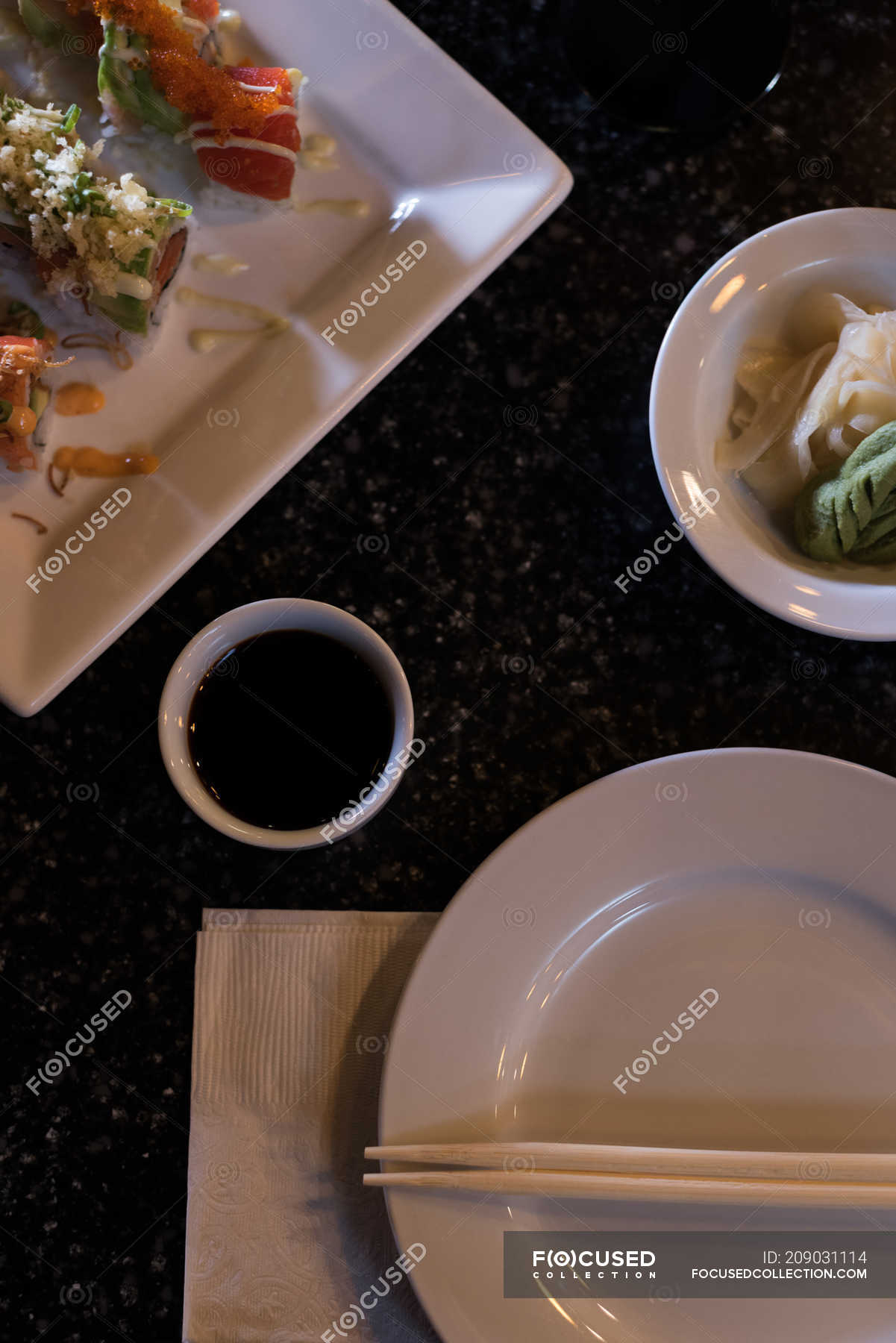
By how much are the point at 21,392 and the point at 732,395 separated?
64 cm

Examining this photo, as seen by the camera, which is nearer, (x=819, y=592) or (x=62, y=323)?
(x=819, y=592)

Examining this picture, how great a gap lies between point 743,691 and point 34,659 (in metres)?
0.65

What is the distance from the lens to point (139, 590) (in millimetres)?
872

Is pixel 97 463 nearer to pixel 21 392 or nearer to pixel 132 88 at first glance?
pixel 21 392

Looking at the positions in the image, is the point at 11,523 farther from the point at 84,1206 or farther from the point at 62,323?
the point at 84,1206

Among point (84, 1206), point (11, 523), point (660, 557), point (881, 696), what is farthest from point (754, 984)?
point (11, 523)

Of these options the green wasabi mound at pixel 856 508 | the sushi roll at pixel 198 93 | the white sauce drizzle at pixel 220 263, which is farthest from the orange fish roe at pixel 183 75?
the green wasabi mound at pixel 856 508

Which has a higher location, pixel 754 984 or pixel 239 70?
pixel 239 70

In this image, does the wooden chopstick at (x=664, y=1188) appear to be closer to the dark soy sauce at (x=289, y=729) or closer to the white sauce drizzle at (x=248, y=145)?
the dark soy sauce at (x=289, y=729)

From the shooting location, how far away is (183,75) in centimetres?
94

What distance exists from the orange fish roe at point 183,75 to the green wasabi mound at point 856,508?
24.5 inches

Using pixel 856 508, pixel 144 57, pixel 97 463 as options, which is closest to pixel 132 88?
pixel 144 57

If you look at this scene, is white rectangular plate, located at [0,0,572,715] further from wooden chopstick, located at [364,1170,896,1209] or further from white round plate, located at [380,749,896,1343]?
wooden chopstick, located at [364,1170,896,1209]

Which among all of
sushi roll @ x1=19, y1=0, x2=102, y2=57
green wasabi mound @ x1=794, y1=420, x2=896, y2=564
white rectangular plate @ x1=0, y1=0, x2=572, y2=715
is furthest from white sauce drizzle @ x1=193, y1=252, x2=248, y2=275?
green wasabi mound @ x1=794, y1=420, x2=896, y2=564
